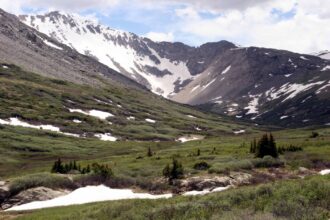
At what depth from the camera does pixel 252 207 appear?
2672cm

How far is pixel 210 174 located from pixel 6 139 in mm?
105103

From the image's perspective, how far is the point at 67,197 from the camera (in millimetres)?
55000

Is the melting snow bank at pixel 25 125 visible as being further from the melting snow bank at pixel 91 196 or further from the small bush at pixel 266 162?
the melting snow bank at pixel 91 196

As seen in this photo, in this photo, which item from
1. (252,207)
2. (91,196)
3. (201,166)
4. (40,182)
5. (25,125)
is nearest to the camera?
(252,207)

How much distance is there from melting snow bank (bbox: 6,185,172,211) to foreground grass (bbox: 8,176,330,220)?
19.5 m

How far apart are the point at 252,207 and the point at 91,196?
32068 mm

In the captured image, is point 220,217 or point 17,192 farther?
point 17,192

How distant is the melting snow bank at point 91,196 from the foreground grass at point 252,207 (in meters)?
19.5

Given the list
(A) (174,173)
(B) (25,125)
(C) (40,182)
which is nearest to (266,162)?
(A) (174,173)

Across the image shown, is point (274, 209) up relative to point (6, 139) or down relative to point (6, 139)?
down

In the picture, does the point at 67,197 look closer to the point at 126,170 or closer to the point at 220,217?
the point at 126,170

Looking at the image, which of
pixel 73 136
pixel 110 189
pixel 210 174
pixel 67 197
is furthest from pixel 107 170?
pixel 73 136

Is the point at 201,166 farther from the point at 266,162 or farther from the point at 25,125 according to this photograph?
the point at 25,125

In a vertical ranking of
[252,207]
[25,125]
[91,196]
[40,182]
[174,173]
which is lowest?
[252,207]
